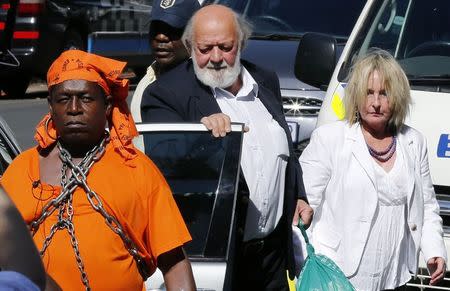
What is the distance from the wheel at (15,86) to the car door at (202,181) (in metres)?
13.4

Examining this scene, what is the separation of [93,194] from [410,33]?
383cm

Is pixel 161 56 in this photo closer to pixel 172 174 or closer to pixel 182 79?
pixel 182 79

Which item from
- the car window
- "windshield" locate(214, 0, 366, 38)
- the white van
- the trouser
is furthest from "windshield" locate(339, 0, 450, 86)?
"windshield" locate(214, 0, 366, 38)

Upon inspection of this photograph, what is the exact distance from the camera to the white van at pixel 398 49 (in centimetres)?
645

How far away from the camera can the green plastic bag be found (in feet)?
15.7

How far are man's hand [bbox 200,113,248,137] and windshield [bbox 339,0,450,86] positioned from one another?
241 centimetres

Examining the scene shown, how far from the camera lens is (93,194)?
11.3 feet

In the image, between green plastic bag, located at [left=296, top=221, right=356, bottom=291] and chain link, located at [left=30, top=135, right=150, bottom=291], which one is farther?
green plastic bag, located at [left=296, top=221, right=356, bottom=291]

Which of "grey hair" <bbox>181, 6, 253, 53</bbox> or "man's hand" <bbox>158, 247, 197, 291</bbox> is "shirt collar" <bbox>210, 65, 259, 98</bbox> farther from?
"man's hand" <bbox>158, 247, 197, 291</bbox>

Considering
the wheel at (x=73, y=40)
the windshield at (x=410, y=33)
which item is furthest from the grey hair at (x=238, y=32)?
the wheel at (x=73, y=40)

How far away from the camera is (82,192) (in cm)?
347

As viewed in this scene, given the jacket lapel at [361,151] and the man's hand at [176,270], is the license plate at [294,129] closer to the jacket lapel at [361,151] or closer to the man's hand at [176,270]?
the jacket lapel at [361,151]

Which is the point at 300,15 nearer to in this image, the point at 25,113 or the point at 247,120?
the point at 247,120

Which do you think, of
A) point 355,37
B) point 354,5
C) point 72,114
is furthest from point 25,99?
point 72,114
